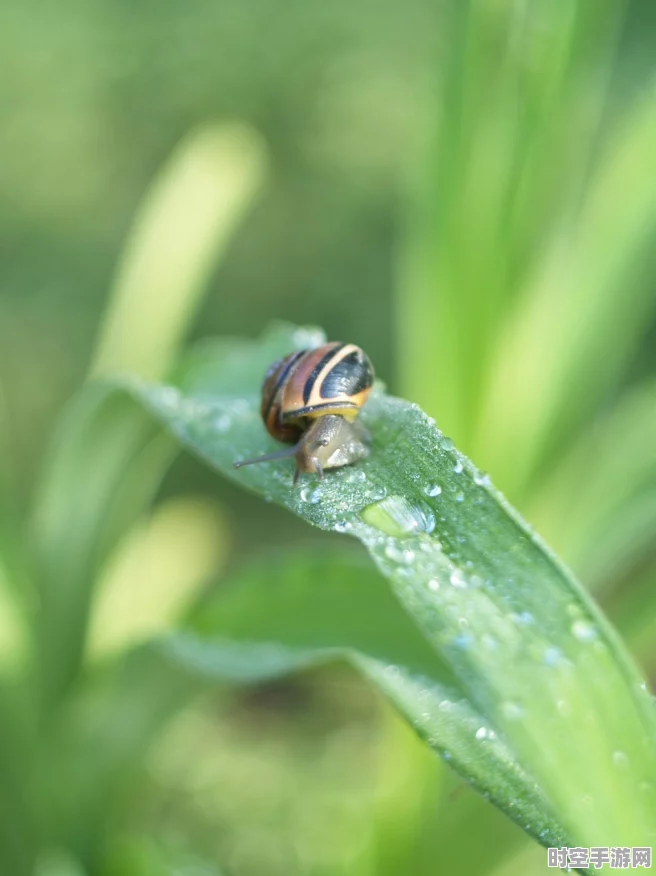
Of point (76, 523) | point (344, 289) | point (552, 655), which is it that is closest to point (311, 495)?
point (552, 655)

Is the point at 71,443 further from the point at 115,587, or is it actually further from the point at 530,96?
the point at 530,96

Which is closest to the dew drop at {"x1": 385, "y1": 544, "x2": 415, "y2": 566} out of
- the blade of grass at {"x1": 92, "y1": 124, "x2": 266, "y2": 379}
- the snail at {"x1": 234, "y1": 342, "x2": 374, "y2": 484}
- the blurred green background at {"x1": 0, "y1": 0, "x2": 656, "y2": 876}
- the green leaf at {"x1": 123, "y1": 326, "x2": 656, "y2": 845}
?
the green leaf at {"x1": 123, "y1": 326, "x2": 656, "y2": 845}

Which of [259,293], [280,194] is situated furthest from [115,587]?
[280,194]

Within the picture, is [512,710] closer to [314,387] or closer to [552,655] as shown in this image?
[552,655]

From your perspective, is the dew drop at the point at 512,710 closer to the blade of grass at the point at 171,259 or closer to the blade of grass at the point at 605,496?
the blade of grass at the point at 605,496

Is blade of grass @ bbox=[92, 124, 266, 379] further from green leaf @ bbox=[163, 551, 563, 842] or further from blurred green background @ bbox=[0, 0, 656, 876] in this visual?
green leaf @ bbox=[163, 551, 563, 842]

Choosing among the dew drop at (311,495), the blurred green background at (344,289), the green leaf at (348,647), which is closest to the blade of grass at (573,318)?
the blurred green background at (344,289)
